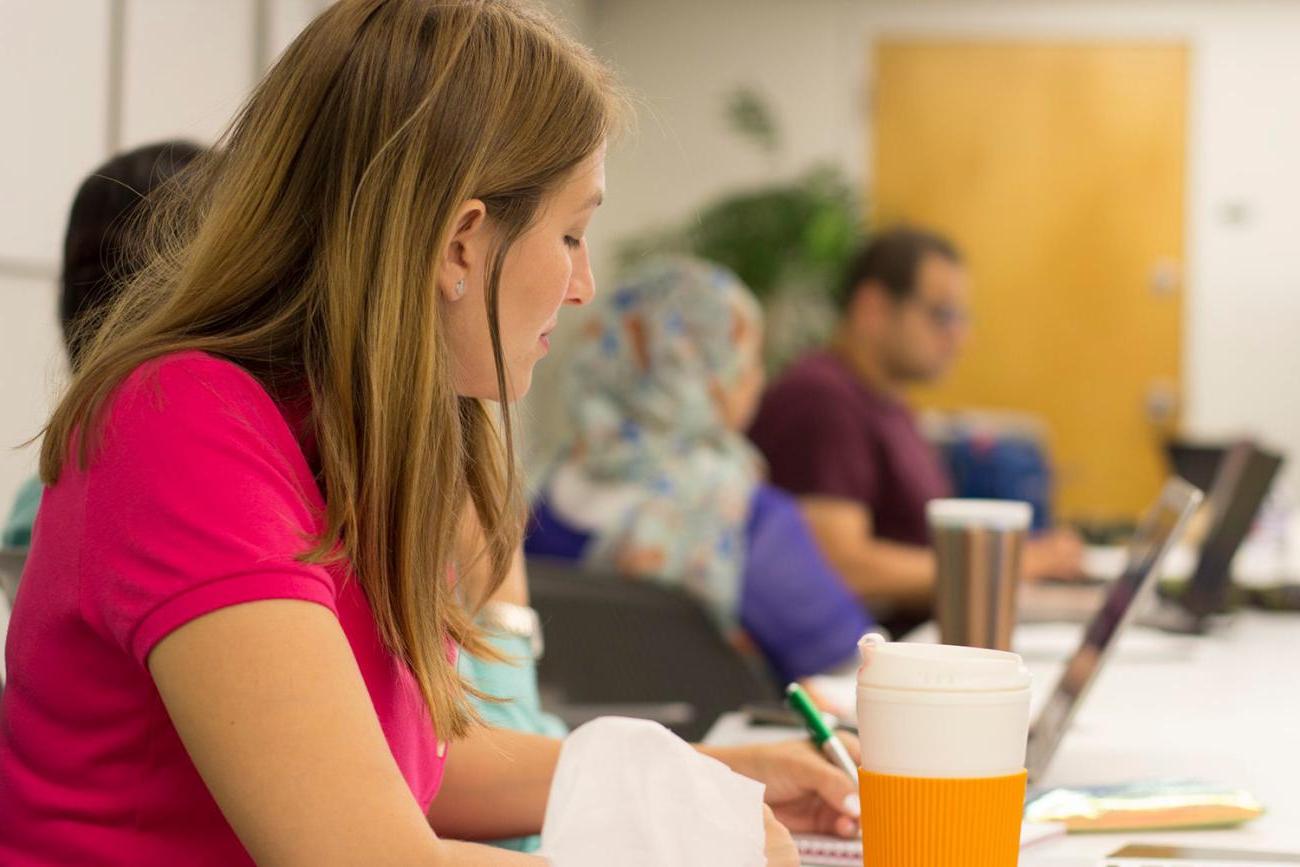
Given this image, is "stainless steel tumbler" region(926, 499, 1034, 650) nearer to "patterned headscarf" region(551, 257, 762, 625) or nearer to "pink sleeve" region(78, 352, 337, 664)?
"pink sleeve" region(78, 352, 337, 664)

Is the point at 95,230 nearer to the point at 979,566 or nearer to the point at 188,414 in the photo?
the point at 188,414

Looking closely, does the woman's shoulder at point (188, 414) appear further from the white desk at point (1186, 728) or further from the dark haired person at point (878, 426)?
the dark haired person at point (878, 426)

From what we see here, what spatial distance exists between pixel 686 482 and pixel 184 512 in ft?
6.59

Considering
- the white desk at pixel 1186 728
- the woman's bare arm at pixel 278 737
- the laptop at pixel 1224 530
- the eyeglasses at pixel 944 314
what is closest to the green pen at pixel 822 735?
the white desk at pixel 1186 728

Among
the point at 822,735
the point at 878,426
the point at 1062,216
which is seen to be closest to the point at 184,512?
the point at 822,735

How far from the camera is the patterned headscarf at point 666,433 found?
2.67m

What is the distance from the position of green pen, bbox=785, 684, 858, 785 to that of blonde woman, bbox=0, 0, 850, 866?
0.16 m

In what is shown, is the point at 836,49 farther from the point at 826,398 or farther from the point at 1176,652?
the point at 1176,652

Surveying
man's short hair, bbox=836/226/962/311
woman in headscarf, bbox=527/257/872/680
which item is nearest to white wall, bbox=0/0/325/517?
woman in headscarf, bbox=527/257/872/680

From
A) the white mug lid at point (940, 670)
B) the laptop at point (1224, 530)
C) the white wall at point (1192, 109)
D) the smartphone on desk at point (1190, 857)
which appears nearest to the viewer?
the white mug lid at point (940, 670)

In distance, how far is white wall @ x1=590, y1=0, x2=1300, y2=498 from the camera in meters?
5.82

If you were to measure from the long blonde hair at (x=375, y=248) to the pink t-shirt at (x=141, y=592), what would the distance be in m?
0.03

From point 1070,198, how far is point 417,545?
5.41m

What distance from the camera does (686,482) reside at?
9.07ft
